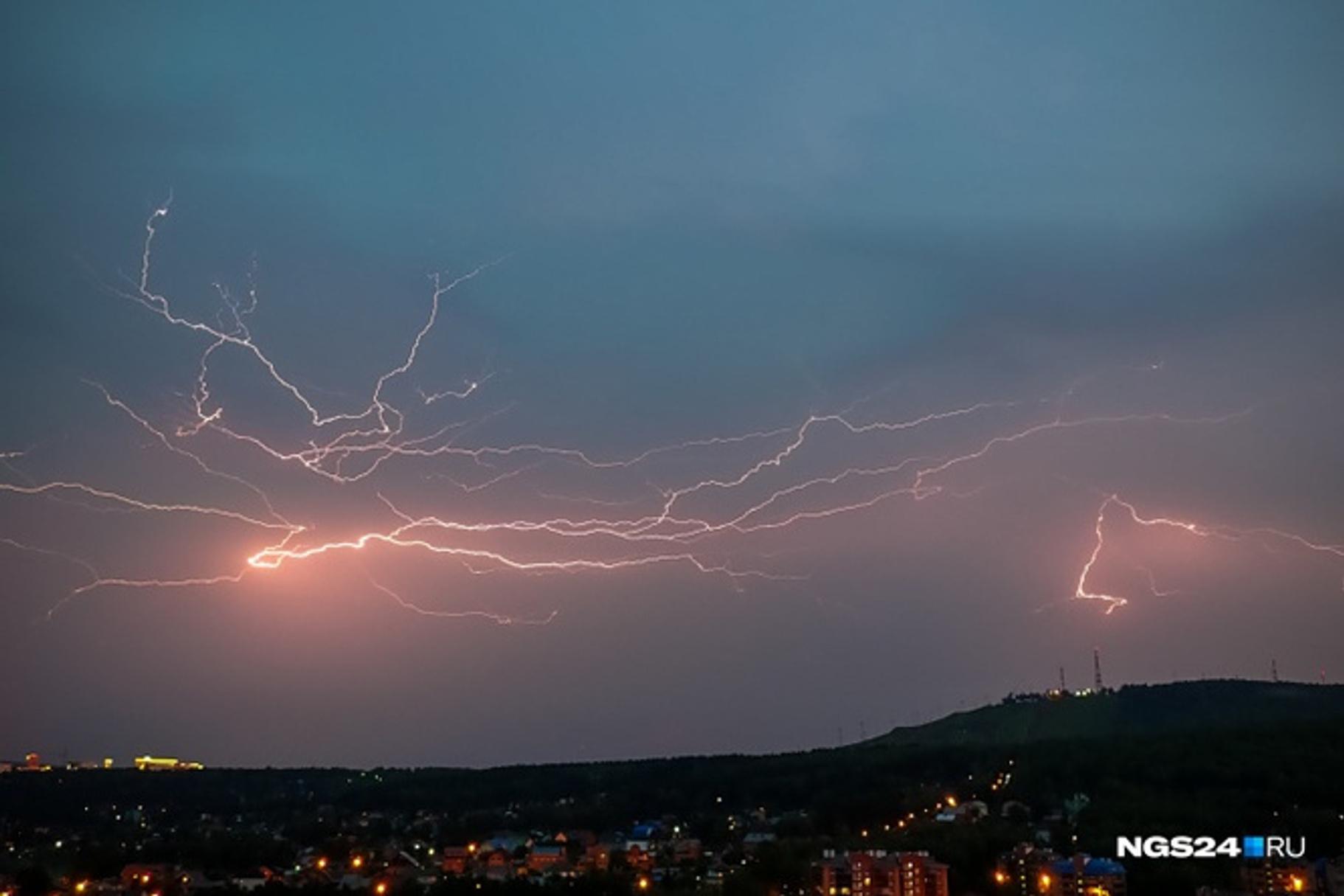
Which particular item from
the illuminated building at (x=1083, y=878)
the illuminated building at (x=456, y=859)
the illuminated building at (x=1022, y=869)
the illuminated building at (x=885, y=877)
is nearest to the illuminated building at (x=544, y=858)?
the illuminated building at (x=456, y=859)

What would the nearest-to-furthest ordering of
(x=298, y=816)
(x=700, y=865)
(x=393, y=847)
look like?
(x=700, y=865) → (x=393, y=847) → (x=298, y=816)

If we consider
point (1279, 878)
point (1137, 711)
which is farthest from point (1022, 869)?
point (1137, 711)

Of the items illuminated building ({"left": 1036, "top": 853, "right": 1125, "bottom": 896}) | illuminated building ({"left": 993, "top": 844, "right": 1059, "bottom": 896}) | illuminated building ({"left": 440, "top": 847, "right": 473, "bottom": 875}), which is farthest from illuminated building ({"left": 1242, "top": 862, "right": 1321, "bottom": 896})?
illuminated building ({"left": 440, "top": 847, "right": 473, "bottom": 875})

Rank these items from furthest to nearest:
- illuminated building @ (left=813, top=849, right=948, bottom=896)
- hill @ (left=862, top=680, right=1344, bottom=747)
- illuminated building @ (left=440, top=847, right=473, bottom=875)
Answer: hill @ (left=862, top=680, right=1344, bottom=747)
illuminated building @ (left=440, top=847, right=473, bottom=875)
illuminated building @ (left=813, top=849, right=948, bottom=896)

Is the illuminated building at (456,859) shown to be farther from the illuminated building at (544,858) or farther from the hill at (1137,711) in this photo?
the hill at (1137,711)

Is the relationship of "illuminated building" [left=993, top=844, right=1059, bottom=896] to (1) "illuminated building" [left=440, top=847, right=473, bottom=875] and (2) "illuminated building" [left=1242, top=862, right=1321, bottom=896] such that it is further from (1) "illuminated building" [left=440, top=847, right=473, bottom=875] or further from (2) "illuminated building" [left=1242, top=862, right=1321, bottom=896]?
(1) "illuminated building" [left=440, top=847, right=473, bottom=875]

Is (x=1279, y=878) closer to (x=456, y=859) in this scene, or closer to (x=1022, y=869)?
(x=1022, y=869)

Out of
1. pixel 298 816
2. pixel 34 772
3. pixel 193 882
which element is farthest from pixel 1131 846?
pixel 34 772

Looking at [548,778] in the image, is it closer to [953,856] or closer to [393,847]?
[393,847]
